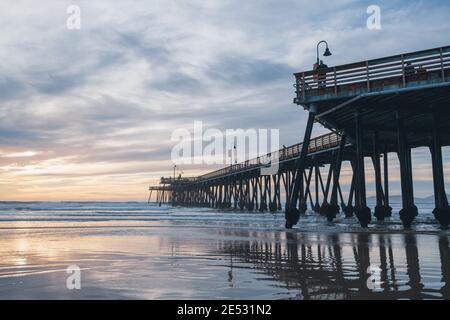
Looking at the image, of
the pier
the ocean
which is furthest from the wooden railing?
the ocean

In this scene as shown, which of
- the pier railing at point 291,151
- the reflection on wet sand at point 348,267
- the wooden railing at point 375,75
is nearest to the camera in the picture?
the reflection on wet sand at point 348,267

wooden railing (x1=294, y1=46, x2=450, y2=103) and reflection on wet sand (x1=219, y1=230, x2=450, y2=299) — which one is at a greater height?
wooden railing (x1=294, y1=46, x2=450, y2=103)

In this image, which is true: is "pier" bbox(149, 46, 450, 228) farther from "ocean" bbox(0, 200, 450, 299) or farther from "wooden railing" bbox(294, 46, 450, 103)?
"ocean" bbox(0, 200, 450, 299)

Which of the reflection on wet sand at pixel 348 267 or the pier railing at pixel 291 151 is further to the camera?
the pier railing at pixel 291 151

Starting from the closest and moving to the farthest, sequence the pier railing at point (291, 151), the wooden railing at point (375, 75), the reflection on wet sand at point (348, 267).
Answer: the reflection on wet sand at point (348, 267)
the wooden railing at point (375, 75)
the pier railing at point (291, 151)

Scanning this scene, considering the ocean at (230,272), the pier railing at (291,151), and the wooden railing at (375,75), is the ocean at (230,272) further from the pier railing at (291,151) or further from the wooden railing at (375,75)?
the pier railing at (291,151)

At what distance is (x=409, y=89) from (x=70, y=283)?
1389 centimetres

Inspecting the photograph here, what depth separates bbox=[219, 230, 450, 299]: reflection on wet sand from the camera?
18.0 feet

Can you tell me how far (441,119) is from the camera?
1991 centimetres

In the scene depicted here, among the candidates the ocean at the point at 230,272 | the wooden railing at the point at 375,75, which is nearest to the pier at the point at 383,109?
the wooden railing at the point at 375,75

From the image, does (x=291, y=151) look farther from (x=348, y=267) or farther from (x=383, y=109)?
(x=348, y=267)

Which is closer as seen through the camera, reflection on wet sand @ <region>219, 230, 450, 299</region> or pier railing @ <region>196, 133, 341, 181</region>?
reflection on wet sand @ <region>219, 230, 450, 299</region>

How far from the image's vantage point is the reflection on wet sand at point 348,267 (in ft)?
18.0
